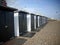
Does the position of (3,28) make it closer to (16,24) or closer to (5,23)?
(5,23)

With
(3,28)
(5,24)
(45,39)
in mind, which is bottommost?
(45,39)

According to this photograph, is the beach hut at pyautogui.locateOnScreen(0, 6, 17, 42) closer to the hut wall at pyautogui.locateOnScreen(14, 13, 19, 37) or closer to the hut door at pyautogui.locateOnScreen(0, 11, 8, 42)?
the hut door at pyautogui.locateOnScreen(0, 11, 8, 42)

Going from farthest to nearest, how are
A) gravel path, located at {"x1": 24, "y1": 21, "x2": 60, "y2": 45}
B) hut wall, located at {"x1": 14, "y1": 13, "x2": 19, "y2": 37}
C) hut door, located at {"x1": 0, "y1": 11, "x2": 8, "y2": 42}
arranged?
hut wall, located at {"x1": 14, "y1": 13, "x2": 19, "y2": 37} < gravel path, located at {"x1": 24, "y1": 21, "x2": 60, "y2": 45} < hut door, located at {"x1": 0, "y1": 11, "x2": 8, "y2": 42}

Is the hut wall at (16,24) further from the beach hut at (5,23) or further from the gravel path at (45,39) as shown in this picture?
the gravel path at (45,39)

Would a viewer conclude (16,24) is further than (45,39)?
Yes

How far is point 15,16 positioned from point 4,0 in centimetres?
119

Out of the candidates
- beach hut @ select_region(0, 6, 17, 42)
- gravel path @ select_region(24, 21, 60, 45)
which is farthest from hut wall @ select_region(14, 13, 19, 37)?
gravel path @ select_region(24, 21, 60, 45)

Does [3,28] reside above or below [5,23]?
below

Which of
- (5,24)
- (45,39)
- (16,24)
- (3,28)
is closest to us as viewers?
(3,28)

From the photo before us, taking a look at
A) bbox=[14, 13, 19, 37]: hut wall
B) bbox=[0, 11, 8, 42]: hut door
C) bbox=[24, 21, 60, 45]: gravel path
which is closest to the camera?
bbox=[0, 11, 8, 42]: hut door

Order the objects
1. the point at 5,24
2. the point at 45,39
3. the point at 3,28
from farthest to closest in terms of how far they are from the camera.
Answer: the point at 45,39 → the point at 5,24 → the point at 3,28

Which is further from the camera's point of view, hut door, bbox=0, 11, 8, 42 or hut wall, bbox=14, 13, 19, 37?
hut wall, bbox=14, 13, 19, 37

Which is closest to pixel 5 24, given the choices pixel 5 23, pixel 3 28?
pixel 5 23

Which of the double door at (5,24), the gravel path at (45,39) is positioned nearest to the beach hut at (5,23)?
the double door at (5,24)
